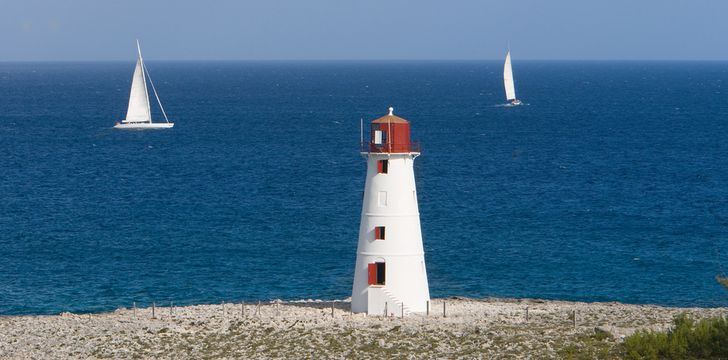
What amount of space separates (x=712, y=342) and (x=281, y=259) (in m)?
37.0

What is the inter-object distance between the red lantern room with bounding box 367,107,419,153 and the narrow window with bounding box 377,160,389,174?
53 cm

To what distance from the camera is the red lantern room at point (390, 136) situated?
157 feet

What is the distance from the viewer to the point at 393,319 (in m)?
48.0

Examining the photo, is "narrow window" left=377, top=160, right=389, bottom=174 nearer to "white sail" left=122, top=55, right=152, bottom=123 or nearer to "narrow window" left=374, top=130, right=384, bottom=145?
"narrow window" left=374, top=130, right=384, bottom=145

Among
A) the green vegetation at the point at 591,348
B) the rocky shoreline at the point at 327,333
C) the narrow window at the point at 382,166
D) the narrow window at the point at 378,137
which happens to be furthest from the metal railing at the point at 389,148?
the green vegetation at the point at 591,348

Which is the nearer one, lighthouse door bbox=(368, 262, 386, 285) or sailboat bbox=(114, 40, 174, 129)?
lighthouse door bbox=(368, 262, 386, 285)

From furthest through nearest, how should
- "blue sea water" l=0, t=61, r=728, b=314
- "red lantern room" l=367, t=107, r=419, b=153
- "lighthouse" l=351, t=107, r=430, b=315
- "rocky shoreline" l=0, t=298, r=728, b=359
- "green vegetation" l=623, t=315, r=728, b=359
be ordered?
"blue sea water" l=0, t=61, r=728, b=314 < "lighthouse" l=351, t=107, r=430, b=315 < "red lantern room" l=367, t=107, r=419, b=153 < "rocky shoreline" l=0, t=298, r=728, b=359 < "green vegetation" l=623, t=315, r=728, b=359

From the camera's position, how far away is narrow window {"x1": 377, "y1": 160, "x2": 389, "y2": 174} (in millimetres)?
48312

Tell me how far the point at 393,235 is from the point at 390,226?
392mm

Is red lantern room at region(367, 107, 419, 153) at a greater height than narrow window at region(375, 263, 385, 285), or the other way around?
red lantern room at region(367, 107, 419, 153)

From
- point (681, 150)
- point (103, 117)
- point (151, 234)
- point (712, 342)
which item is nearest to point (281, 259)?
point (151, 234)

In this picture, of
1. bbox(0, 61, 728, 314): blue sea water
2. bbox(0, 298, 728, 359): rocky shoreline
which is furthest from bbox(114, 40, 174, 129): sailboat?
bbox(0, 298, 728, 359): rocky shoreline

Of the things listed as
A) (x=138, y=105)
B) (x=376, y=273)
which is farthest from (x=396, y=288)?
(x=138, y=105)

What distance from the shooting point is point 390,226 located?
159 ft
